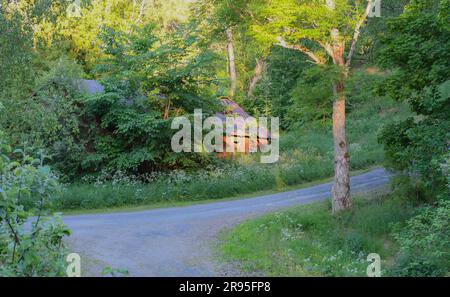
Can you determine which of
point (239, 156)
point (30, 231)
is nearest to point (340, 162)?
point (239, 156)

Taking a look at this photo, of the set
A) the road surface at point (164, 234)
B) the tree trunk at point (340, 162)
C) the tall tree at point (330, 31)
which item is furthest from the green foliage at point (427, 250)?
the tall tree at point (330, 31)

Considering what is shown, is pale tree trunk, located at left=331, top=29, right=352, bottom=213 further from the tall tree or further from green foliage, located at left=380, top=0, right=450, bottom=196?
green foliage, located at left=380, top=0, right=450, bottom=196

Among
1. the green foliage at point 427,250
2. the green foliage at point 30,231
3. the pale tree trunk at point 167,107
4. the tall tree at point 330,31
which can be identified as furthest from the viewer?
the pale tree trunk at point 167,107

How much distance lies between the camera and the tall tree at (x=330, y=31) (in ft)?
49.2

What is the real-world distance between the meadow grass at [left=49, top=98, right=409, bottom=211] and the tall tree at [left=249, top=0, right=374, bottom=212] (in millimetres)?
1242

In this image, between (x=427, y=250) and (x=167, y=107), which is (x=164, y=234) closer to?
(x=427, y=250)

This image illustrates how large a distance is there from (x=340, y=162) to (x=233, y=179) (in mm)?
7083

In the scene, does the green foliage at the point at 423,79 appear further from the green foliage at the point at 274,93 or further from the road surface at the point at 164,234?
the green foliage at the point at 274,93

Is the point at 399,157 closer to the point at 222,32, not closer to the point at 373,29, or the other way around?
the point at 373,29

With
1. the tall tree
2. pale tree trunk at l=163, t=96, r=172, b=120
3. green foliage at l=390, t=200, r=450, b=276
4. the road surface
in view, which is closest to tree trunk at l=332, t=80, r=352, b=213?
the tall tree

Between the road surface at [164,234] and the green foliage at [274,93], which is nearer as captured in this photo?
the road surface at [164,234]

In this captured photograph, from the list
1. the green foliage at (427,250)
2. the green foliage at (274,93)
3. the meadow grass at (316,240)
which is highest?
the green foliage at (274,93)

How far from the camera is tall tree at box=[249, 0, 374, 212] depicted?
1499 centimetres

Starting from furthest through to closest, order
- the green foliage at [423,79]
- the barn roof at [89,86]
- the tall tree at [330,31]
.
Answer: the barn roof at [89,86] < the tall tree at [330,31] < the green foliage at [423,79]
